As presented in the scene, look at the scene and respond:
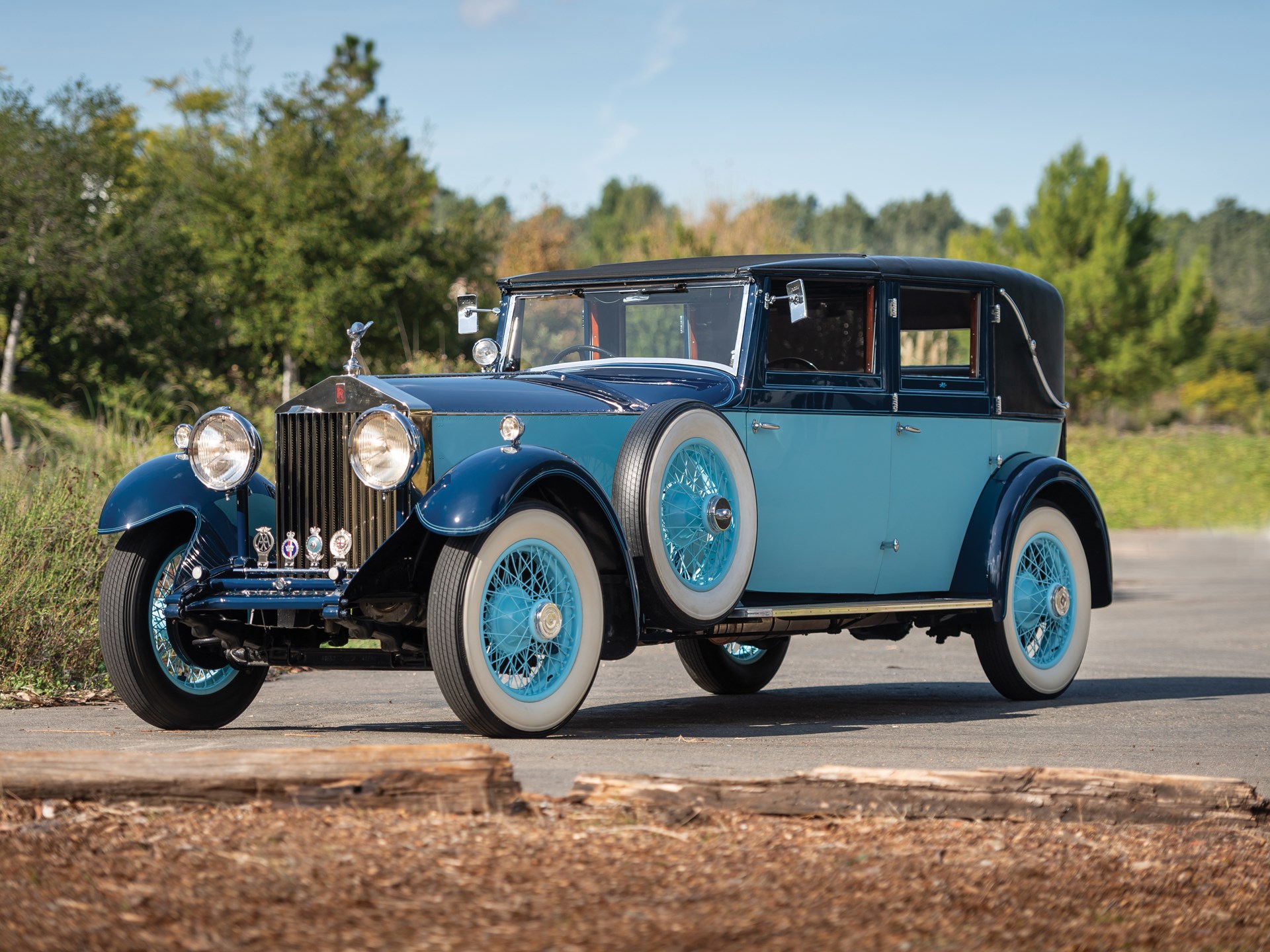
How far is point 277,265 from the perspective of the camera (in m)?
32.4

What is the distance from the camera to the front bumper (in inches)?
254

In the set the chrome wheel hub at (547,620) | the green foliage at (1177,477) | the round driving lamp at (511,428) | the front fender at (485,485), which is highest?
the round driving lamp at (511,428)

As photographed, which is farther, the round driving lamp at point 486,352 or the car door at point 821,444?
the round driving lamp at point 486,352

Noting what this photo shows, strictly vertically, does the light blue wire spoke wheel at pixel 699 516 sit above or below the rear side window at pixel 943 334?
below

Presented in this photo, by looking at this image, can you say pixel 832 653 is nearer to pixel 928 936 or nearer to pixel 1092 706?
pixel 1092 706

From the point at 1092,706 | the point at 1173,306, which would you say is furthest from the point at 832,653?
the point at 1173,306

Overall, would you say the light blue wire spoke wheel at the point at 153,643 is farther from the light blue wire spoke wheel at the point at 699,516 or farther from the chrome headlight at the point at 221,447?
the light blue wire spoke wheel at the point at 699,516

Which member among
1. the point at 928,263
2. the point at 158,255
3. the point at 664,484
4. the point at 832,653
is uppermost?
the point at 158,255

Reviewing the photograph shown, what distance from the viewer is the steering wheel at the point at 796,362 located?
7902mm

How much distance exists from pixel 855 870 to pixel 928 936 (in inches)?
20.6

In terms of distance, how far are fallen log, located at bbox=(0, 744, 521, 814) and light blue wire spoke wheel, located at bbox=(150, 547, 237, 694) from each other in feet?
8.16

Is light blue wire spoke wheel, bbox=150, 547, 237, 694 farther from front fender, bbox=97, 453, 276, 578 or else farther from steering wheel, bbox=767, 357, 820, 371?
steering wheel, bbox=767, 357, 820, 371

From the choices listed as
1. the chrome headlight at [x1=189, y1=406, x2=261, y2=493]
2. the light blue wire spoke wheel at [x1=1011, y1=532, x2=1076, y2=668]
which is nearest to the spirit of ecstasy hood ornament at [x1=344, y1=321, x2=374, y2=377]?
the chrome headlight at [x1=189, y1=406, x2=261, y2=493]

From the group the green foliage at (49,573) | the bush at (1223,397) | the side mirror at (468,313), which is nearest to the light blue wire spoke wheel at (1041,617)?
the side mirror at (468,313)
